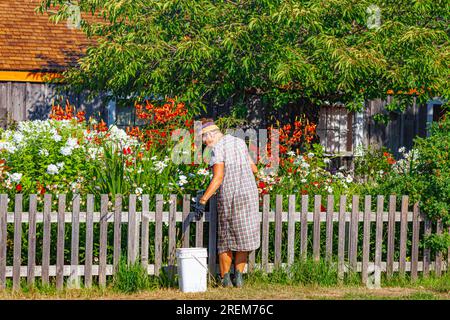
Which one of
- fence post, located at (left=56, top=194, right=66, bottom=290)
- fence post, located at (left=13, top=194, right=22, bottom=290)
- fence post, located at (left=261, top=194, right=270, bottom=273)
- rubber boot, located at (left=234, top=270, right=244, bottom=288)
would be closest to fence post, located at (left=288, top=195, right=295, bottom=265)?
fence post, located at (left=261, top=194, right=270, bottom=273)

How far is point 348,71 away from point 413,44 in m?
1.18

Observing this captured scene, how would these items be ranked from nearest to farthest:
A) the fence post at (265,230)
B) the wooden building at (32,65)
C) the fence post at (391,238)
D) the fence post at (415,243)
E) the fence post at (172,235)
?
the fence post at (172,235), the fence post at (265,230), the fence post at (391,238), the fence post at (415,243), the wooden building at (32,65)

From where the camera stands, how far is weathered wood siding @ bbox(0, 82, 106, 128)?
1477 centimetres

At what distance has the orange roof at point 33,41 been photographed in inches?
581

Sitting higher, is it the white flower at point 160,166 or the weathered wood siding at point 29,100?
the weathered wood siding at point 29,100

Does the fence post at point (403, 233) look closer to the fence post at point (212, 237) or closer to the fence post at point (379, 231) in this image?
the fence post at point (379, 231)

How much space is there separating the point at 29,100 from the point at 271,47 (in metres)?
5.21

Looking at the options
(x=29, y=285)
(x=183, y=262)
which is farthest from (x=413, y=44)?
(x=29, y=285)

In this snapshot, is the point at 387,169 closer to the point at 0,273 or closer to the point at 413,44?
the point at 413,44

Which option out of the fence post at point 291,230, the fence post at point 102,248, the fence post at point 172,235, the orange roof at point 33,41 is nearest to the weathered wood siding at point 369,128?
the orange roof at point 33,41

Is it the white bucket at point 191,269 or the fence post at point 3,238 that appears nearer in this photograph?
the fence post at point 3,238

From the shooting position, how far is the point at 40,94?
1498cm

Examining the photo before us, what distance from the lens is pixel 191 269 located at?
826cm

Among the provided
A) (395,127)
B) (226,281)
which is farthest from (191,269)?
(395,127)
